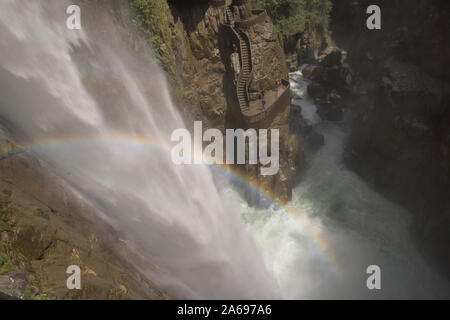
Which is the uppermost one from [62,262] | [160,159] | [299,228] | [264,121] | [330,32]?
[330,32]

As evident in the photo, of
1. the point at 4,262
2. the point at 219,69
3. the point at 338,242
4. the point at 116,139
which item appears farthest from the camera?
the point at 219,69

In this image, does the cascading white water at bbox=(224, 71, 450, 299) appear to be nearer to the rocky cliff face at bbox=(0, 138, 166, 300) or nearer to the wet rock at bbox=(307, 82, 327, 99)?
the wet rock at bbox=(307, 82, 327, 99)

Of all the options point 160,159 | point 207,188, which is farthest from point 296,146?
point 160,159

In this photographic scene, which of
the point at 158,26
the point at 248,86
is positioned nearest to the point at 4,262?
the point at 158,26

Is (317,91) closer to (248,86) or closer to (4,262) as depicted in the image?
(248,86)

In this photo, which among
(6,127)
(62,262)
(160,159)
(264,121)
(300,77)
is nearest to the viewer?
(62,262)

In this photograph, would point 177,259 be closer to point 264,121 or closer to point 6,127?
point 6,127
